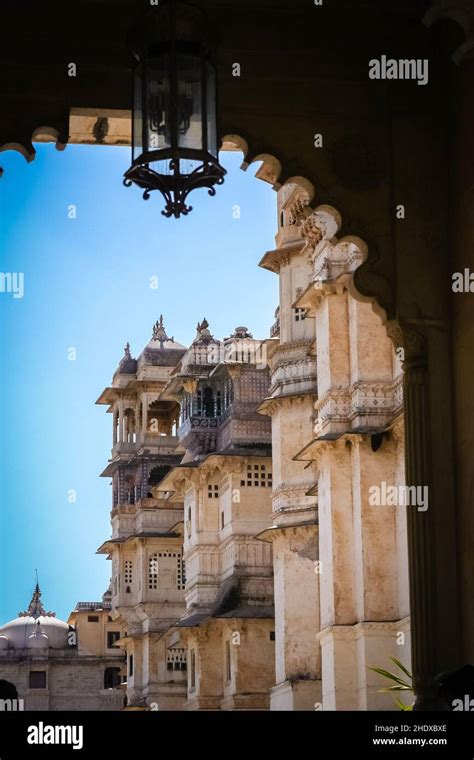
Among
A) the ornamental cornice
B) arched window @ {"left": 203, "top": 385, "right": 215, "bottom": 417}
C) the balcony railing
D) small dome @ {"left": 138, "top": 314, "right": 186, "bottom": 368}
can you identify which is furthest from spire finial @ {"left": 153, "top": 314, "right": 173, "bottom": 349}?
the ornamental cornice

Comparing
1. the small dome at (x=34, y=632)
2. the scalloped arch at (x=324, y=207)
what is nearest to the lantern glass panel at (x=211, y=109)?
the scalloped arch at (x=324, y=207)

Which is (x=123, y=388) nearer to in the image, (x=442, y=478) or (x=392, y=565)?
(x=392, y=565)

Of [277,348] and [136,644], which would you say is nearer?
[277,348]

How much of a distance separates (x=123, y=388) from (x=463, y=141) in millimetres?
41205

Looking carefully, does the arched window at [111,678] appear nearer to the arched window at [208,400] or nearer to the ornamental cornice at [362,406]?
the arched window at [208,400]

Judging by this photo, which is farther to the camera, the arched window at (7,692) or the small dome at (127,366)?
the small dome at (127,366)

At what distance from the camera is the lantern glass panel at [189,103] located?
7.38m

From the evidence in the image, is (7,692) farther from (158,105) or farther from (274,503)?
(274,503)

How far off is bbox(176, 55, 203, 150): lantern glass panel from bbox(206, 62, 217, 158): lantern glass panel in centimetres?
4

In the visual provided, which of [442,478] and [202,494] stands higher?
[202,494]

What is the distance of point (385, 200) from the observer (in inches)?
375

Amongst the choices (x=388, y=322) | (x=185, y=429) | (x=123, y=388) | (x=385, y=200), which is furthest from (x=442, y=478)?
(x=123, y=388)

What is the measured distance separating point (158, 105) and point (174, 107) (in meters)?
0.14

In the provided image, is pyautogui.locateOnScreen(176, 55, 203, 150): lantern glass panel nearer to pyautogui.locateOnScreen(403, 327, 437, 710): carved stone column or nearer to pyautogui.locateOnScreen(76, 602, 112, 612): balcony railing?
pyautogui.locateOnScreen(403, 327, 437, 710): carved stone column
